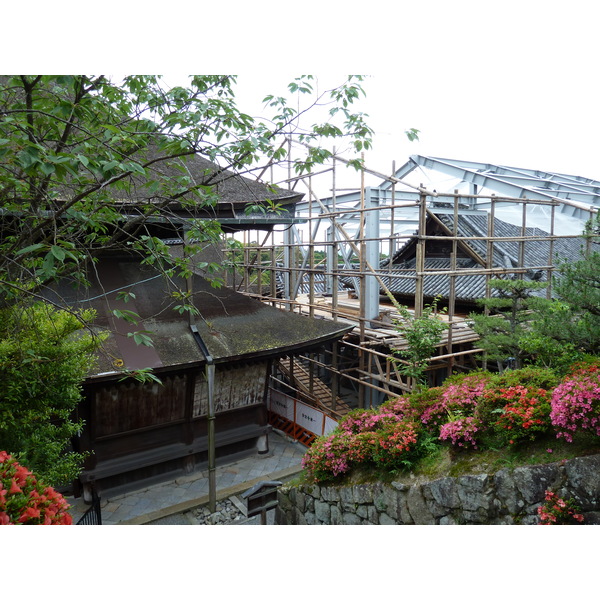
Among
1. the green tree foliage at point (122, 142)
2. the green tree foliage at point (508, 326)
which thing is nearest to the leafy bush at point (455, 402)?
the green tree foliage at point (508, 326)

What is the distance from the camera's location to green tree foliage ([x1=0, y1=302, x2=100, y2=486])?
16.1ft

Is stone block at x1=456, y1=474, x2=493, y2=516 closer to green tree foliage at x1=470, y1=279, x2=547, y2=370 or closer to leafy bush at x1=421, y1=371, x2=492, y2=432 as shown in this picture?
leafy bush at x1=421, y1=371, x2=492, y2=432

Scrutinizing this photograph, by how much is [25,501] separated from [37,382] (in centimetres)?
253

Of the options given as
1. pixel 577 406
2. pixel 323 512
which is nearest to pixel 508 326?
pixel 577 406

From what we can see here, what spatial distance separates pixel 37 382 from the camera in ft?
17.0

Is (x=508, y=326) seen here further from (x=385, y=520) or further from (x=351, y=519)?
(x=351, y=519)

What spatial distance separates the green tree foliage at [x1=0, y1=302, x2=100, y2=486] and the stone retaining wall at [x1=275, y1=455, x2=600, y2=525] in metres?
3.88

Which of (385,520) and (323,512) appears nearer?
(385,520)

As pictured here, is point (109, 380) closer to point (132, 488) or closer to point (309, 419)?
point (132, 488)

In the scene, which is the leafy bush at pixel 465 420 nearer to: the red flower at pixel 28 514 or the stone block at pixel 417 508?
the stone block at pixel 417 508

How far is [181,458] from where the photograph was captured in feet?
34.2

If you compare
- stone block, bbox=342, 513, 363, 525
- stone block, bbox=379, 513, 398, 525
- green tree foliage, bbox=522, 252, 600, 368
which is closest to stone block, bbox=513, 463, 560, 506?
green tree foliage, bbox=522, 252, 600, 368

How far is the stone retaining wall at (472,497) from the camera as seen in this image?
4.08 m

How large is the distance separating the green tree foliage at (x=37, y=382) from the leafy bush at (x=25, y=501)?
177 cm
